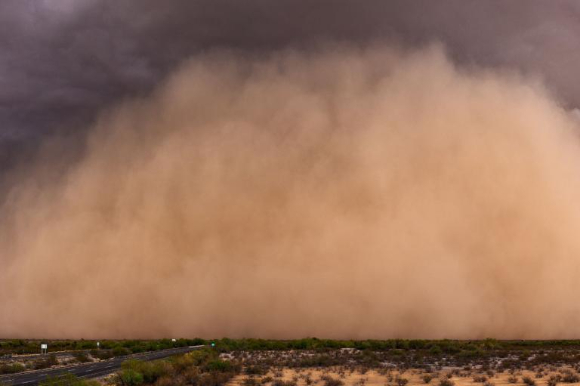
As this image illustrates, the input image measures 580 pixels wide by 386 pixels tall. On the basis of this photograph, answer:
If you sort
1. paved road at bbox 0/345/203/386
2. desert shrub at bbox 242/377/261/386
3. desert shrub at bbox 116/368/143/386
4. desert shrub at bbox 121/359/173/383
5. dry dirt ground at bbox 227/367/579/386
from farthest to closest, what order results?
paved road at bbox 0/345/203/386 → desert shrub at bbox 121/359/173/383 → dry dirt ground at bbox 227/367/579/386 → desert shrub at bbox 242/377/261/386 → desert shrub at bbox 116/368/143/386

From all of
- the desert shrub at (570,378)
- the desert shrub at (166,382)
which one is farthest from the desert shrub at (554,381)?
the desert shrub at (166,382)

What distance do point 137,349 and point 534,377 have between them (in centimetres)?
4465

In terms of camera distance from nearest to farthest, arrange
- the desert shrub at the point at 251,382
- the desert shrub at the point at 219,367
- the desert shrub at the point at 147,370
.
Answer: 1. the desert shrub at the point at 251,382
2. the desert shrub at the point at 147,370
3. the desert shrub at the point at 219,367

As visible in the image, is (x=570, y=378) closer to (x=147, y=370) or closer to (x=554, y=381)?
(x=554, y=381)

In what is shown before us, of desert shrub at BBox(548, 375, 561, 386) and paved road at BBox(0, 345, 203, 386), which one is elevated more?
desert shrub at BBox(548, 375, 561, 386)

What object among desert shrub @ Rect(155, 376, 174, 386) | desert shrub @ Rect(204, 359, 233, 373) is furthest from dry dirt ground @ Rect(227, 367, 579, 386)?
desert shrub @ Rect(155, 376, 174, 386)

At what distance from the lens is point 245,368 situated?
30578 mm

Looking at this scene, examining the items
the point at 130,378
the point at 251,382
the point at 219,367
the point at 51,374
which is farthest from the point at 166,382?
the point at 51,374

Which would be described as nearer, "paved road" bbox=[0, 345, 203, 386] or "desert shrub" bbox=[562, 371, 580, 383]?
"desert shrub" bbox=[562, 371, 580, 383]

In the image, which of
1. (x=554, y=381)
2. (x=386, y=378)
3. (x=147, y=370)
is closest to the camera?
(x=554, y=381)

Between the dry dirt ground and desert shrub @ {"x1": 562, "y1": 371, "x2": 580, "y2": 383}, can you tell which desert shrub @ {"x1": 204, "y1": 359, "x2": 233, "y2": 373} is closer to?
the dry dirt ground

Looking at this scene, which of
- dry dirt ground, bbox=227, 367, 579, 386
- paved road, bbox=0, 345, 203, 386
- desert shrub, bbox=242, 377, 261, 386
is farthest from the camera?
paved road, bbox=0, 345, 203, 386

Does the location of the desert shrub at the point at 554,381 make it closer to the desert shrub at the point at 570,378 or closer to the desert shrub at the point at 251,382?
the desert shrub at the point at 570,378

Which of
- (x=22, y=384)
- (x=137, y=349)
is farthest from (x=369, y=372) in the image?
(x=137, y=349)
